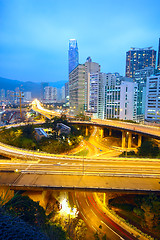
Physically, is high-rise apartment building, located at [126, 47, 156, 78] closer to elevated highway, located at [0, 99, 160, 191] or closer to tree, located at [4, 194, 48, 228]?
elevated highway, located at [0, 99, 160, 191]

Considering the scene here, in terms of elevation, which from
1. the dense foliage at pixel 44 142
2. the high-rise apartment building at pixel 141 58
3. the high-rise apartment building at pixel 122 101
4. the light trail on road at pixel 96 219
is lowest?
the light trail on road at pixel 96 219

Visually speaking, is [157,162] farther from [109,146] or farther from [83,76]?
[83,76]

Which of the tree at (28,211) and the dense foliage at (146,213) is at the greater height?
the tree at (28,211)

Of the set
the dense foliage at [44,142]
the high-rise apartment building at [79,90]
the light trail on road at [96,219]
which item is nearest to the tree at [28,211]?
the light trail on road at [96,219]

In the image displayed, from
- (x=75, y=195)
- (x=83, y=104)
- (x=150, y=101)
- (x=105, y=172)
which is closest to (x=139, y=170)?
(x=105, y=172)

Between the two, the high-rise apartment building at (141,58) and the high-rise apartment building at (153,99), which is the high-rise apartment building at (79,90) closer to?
the high-rise apartment building at (153,99)

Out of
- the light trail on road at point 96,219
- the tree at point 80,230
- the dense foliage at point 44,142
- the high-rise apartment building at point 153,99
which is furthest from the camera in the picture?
the high-rise apartment building at point 153,99

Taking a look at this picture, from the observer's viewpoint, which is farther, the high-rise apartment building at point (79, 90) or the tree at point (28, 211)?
the high-rise apartment building at point (79, 90)

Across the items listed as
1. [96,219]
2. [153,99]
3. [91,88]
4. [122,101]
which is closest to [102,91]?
[91,88]

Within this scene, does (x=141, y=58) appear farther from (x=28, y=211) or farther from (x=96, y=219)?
(x=28, y=211)
